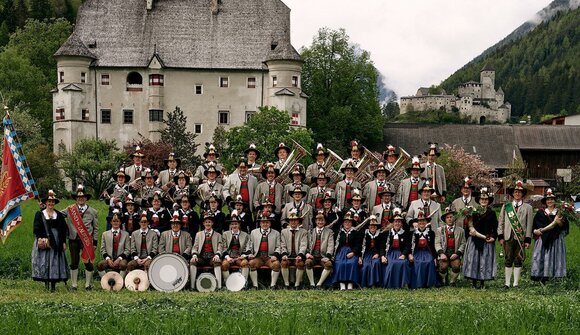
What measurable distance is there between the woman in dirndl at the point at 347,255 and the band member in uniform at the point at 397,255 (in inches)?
22.9

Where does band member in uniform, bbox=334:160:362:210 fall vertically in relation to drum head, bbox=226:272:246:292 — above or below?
above

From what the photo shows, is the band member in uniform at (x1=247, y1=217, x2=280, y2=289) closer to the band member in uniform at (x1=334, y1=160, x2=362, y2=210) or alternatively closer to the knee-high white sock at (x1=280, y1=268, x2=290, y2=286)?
the knee-high white sock at (x1=280, y1=268, x2=290, y2=286)

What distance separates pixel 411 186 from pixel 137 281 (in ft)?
20.5

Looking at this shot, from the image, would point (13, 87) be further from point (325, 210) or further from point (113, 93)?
point (325, 210)

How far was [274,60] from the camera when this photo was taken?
219 ft

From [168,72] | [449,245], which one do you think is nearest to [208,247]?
[449,245]

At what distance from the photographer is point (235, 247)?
18.0 meters

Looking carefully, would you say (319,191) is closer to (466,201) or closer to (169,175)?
(466,201)

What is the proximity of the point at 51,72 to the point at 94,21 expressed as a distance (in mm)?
14567

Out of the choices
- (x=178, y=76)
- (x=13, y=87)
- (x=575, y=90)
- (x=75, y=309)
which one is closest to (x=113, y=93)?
(x=178, y=76)

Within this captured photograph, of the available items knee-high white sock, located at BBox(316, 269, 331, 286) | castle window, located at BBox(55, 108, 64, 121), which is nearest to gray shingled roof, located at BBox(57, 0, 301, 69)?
castle window, located at BBox(55, 108, 64, 121)

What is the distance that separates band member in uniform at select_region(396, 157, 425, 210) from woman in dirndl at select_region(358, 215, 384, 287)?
4.45 feet

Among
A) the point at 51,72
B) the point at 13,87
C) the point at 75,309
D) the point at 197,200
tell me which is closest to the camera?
the point at 75,309

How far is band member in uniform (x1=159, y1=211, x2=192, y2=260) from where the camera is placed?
17812 mm
